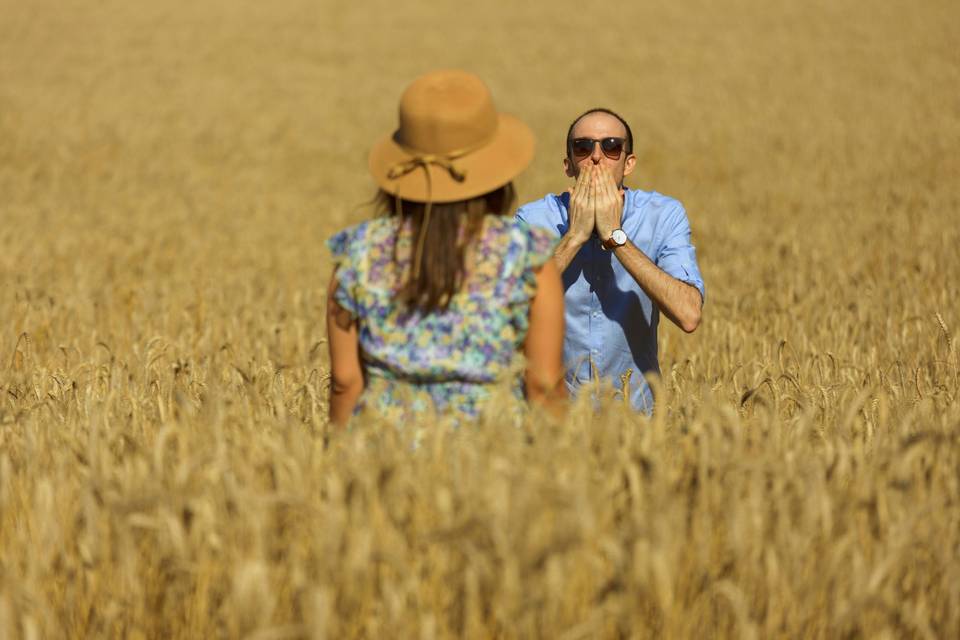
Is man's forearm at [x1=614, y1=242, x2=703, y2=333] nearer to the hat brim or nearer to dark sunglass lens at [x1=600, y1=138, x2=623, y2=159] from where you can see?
dark sunglass lens at [x1=600, y1=138, x2=623, y2=159]

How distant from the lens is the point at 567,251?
348 centimetres

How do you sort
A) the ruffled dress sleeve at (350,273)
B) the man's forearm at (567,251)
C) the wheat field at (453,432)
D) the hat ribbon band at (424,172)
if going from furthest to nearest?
the man's forearm at (567,251) < the ruffled dress sleeve at (350,273) < the hat ribbon band at (424,172) < the wheat field at (453,432)

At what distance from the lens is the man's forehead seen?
12.7 ft

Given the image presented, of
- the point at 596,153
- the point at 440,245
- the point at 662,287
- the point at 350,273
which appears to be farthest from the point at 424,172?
the point at 596,153

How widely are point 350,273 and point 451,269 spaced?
258mm

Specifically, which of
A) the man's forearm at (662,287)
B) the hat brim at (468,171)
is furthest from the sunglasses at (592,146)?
the hat brim at (468,171)

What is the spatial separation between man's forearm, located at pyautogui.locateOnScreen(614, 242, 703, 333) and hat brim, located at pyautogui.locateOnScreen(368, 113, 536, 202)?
2.85 feet

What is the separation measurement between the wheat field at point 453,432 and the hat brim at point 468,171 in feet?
0.39

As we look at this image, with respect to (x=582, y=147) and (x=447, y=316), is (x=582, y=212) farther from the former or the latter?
(x=447, y=316)

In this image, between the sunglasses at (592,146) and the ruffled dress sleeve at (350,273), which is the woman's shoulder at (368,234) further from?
the sunglasses at (592,146)

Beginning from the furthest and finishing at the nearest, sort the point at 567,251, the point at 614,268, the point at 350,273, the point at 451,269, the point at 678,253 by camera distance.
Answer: the point at 614,268 < the point at 678,253 < the point at 567,251 < the point at 350,273 < the point at 451,269

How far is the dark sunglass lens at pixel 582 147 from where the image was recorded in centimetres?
388

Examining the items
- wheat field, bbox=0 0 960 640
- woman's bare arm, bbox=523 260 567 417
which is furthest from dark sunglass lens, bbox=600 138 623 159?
woman's bare arm, bbox=523 260 567 417

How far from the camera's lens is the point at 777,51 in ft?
83.5
